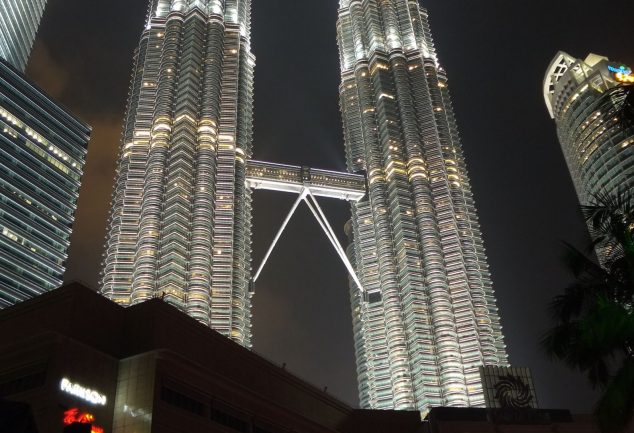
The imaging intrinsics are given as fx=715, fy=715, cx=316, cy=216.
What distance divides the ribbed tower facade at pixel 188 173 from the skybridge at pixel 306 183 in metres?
6.56

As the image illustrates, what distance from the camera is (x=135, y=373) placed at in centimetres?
5462

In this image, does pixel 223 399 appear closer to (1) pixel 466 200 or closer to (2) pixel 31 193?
(1) pixel 466 200

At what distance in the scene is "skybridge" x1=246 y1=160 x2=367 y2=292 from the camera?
162 meters

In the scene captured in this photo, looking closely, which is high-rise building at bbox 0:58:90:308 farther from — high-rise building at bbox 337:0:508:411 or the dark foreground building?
the dark foreground building

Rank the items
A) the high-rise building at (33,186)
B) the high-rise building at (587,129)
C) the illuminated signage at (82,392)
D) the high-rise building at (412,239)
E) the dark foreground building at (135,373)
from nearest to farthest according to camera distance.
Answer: the illuminated signage at (82,392)
the dark foreground building at (135,373)
the high-rise building at (412,239)
the high-rise building at (33,186)
the high-rise building at (587,129)

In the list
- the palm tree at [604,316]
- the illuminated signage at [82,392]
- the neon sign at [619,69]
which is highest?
the neon sign at [619,69]

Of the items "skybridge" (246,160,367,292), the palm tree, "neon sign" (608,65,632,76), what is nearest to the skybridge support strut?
"skybridge" (246,160,367,292)

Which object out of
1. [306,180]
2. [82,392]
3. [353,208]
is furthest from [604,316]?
[353,208]

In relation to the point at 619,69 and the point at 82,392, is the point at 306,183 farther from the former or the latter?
the point at 82,392

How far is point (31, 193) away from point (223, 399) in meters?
122

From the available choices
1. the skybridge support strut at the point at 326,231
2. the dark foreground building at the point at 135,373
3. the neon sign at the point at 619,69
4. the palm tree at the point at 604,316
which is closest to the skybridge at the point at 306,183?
the skybridge support strut at the point at 326,231

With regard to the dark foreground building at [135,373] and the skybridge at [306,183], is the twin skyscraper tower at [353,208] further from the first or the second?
the dark foreground building at [135,373]

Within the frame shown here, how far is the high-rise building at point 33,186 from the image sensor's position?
153875mm

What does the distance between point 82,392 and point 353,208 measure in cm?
12589
